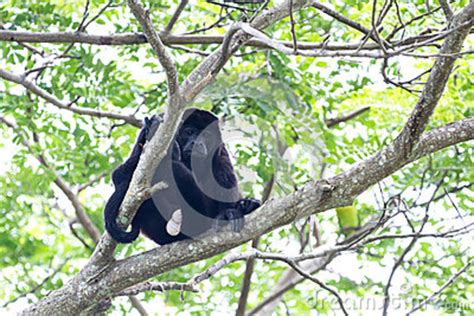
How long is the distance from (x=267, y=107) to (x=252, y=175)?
99 centimetres

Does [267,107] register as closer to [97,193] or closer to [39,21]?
[39,21]

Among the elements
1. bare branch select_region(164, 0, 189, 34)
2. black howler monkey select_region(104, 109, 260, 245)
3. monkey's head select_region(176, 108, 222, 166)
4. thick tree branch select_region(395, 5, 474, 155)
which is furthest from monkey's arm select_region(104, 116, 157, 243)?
thick tree branch select_region(395, 5, 474, 155)

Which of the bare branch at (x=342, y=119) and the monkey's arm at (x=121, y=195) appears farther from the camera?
the bare branch at (x=342, y=119)

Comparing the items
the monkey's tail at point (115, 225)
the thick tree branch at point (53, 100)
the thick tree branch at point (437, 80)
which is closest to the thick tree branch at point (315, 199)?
the thick tree branch at point (437, 80)

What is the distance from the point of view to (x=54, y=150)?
7457mm

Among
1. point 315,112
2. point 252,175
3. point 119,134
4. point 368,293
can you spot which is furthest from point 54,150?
point 368,293

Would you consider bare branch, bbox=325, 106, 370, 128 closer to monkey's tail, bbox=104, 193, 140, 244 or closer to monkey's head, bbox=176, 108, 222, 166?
monkey's head, bbox=176, 108, 222, 166

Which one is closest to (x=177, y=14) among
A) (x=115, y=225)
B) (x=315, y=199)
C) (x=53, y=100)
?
(x=53, y=100)

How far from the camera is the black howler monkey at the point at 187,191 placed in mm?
4523

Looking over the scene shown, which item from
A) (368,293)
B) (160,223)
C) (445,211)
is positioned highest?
(445,211)

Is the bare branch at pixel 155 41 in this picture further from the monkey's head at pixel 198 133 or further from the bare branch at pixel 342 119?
the bare branch at pixel 342 119

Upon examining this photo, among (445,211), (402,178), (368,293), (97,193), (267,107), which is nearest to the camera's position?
(267,107)

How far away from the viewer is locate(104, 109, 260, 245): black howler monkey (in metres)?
4.52

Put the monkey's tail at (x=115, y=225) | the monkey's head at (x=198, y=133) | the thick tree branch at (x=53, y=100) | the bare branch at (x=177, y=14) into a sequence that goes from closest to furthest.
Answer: the monkey's tail at (x=115, y=225)
the monkey's head at (x=198, y=133)
the bare branch at (x=177, y=14)
the thick tree branch at (x=53, y=100)
